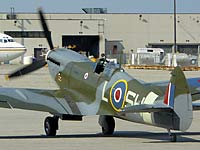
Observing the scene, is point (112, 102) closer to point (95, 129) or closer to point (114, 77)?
point (114, 77)

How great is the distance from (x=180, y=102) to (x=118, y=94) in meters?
2.00

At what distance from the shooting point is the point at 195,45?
345 ft

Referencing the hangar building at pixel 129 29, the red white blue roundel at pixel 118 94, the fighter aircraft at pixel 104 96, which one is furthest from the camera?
the hangar building at pixel 129 29

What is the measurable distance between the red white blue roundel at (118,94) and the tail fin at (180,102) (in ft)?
4.97

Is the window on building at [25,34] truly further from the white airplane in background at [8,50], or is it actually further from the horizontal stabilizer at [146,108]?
the horizontal stabilizer at [146,108]

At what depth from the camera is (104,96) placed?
51.5 feet

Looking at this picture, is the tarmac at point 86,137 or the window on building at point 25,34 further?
the window on building at point 25,34

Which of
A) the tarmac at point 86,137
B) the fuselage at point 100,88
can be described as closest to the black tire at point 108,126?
the tarmac at point 86,137

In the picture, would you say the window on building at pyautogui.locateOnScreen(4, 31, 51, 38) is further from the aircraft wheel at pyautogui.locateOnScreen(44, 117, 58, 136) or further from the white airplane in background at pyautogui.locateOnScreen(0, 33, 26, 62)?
the aircraft wheel at pyautogui.locateOnScreen(44, 117, 58, 136)

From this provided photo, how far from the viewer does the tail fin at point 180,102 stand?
44.2 ft

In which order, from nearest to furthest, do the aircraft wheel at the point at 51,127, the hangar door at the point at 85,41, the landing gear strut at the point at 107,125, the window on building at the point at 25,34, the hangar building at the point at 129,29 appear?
the aircraft wheel at the point at 51,127 < the landing gear strut at the point at 107,125 < the hangar door at the point at 85,41 < the window on building at the point at 25,34 < the hangar building at the point at 129,29

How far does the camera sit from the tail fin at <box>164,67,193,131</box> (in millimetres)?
13477

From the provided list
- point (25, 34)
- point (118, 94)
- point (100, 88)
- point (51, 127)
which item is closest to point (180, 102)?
point (118, 94)

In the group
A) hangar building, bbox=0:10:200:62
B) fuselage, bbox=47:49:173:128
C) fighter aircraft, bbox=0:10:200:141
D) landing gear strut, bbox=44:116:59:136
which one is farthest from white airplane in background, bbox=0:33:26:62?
hangar building, bbox=0:10:200:62
